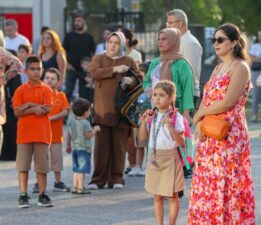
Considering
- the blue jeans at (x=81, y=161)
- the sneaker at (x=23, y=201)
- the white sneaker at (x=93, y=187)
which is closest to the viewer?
the sneaker at (x=23, y=201)

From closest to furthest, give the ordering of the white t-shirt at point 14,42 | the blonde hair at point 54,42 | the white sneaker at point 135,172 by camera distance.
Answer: the white sneaker at point 135,172
the blonde hair at point 54,42
the white t-shirt at point 14,42

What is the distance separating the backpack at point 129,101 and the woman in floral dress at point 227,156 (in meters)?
3.50

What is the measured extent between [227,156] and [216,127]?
279 millimetres

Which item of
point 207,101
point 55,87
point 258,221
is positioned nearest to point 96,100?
point 55,87

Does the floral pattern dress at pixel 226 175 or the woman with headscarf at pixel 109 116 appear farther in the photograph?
the woman with headscarf at pixel 109 116

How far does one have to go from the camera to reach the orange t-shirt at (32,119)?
1146 centimetres

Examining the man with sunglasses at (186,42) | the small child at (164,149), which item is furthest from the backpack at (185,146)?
the man with sunglasses at (186,42)

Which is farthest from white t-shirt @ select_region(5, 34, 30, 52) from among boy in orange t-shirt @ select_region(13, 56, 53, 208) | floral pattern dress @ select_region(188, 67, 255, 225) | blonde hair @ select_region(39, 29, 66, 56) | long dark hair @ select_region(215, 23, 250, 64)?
floral pattern dress @ select_region(188, 67, 255, 225)

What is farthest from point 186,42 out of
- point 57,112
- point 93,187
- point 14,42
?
point 14,42

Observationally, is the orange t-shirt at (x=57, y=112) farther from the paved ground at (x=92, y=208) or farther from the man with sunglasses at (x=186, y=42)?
the man with sunglasses at (x=186, y=42)

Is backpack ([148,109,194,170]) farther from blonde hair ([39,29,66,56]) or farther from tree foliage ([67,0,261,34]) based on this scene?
tree foliage ([67,0,261,34])

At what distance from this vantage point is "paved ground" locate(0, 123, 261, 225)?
10633 millimetres

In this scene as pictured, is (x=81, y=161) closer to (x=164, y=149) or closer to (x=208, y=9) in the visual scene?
(x=164, y=149)

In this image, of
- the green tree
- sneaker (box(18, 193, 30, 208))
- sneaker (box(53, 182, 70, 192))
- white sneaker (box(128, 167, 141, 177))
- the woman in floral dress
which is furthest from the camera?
the green tree
